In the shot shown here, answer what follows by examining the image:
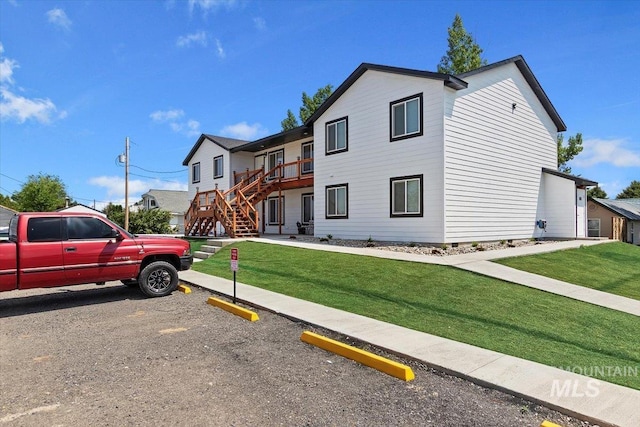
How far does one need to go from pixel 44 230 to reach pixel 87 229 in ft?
2.44

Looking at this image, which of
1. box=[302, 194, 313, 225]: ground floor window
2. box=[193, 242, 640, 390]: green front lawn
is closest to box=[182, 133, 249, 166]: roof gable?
box=[302, 194, 313, 225]: ground floor window

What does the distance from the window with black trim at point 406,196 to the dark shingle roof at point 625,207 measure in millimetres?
25957

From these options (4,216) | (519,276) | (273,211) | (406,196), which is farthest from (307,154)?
(4,216)

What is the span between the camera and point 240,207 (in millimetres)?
20125

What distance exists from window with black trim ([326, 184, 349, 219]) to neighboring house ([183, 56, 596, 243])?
47mm

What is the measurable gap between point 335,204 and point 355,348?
13.1 metres

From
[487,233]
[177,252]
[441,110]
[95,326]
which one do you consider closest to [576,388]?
[95,326]

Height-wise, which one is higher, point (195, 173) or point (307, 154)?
point (307, 154)

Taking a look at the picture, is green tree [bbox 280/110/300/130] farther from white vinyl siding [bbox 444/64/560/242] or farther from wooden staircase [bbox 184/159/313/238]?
white vinyl siding [bbox 444/64/560/242]

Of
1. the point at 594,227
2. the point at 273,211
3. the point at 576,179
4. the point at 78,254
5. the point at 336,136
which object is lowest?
the point at 594,227

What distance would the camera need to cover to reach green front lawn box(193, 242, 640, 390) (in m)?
5.48

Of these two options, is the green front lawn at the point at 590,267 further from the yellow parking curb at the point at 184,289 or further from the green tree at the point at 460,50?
the green tree at the point at 460,50

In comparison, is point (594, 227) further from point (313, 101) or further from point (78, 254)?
point (78, 254)

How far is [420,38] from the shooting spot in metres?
18.1
